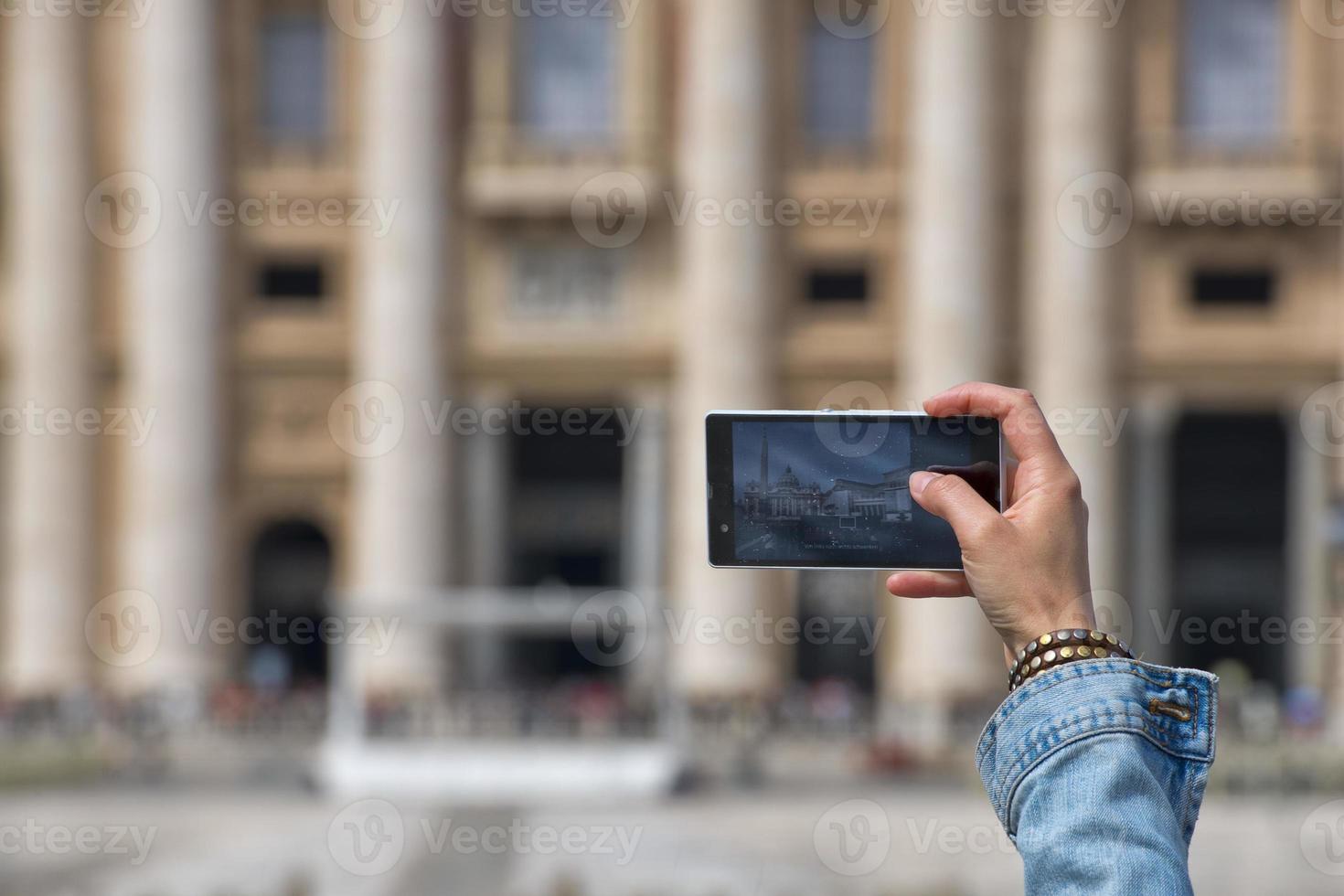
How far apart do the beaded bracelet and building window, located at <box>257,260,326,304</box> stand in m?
38.7

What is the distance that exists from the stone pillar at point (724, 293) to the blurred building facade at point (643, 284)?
0.30 ft

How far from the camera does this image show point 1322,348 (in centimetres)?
3806

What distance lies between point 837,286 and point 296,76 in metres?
13.7

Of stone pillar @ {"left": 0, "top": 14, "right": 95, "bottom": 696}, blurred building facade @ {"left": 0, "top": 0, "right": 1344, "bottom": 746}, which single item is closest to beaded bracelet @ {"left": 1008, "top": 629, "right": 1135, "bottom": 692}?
blurred building facade @ {"left": 0, "top": 0, "right": 1344, "bottom": 746}

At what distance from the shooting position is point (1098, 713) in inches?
86.7

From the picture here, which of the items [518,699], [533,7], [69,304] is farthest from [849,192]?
[69,304]

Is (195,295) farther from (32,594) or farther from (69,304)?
(32,594)

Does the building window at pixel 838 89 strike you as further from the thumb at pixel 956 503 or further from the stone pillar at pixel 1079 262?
the thumb at pixel 956 503

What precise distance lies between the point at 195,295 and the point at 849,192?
600 inches

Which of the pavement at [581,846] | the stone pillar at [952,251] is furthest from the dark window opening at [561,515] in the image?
the pavement at [581,846]

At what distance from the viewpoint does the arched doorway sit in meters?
40.5

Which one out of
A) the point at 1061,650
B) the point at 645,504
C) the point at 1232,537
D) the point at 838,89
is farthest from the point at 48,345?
the point at 1061,650

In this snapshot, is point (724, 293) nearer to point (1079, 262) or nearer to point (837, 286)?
Answer: point (837, 286)

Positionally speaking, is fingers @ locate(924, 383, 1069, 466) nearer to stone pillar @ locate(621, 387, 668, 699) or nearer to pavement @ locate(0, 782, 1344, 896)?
pavement @ locate(0, 782, 1344, 896)
